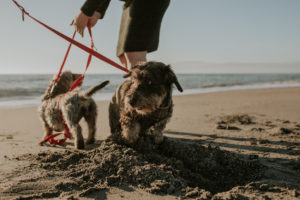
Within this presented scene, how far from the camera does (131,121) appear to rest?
370 cm

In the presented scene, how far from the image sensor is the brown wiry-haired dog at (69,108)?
4449mm

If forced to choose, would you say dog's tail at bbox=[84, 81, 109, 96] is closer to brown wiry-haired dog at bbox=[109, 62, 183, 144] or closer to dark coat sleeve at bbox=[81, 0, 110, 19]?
brown wiry-haired dog at bbox=[109, 62, 183, 144]

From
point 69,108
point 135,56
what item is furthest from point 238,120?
point 69,108

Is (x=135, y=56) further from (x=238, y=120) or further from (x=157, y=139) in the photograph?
(x=238, y=120)

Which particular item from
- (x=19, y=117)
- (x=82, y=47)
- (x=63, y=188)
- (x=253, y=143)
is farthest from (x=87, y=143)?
(x=19, y=117)

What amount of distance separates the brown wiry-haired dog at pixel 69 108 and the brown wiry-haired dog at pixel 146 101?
886 mm

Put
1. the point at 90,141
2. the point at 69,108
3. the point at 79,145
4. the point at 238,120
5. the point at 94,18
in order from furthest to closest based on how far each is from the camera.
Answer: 1. the point at 238,120
2. the point at 90,141
3. the point at 69,108
4. the point at 79,145
5. the point at 94,18

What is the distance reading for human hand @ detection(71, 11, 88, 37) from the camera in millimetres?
3883

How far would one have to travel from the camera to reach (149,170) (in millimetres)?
2898

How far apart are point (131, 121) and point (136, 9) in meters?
1.72

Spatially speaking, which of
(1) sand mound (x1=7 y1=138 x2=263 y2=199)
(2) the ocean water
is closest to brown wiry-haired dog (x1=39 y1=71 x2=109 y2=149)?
(1) sand mound (x1=7 y1=138 x2=263 y2=199)

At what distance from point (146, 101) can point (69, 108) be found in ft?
5.65

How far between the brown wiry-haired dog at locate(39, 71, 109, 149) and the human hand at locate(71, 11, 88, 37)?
3.25 ft

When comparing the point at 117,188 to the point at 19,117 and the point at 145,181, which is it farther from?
the point at 19,117
